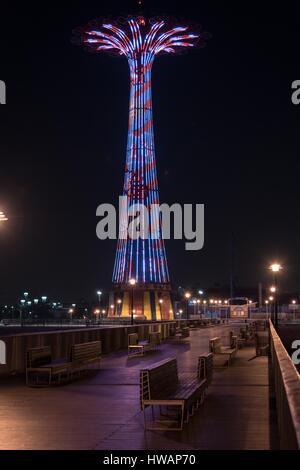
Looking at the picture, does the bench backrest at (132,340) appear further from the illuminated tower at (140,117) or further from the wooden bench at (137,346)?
the illuminated tower at (140,117)

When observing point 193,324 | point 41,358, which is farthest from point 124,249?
point 41,358

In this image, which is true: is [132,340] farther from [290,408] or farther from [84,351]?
[290,408]

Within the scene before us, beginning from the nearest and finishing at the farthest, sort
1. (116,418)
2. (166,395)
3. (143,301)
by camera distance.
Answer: (116,418), (166,395), (143,301)

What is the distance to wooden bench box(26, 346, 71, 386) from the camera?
Result: 15.6 metres

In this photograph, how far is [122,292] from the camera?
251 feet

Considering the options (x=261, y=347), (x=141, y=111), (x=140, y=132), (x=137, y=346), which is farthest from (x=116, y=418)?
(x=141, y=111)

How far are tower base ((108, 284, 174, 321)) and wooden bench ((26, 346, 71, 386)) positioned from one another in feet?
186

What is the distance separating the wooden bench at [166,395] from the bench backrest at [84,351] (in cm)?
491

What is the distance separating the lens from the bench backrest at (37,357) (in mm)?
15953

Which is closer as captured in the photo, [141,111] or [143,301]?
[141,111]

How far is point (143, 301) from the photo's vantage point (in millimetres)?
77562

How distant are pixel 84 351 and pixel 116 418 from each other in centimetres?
724

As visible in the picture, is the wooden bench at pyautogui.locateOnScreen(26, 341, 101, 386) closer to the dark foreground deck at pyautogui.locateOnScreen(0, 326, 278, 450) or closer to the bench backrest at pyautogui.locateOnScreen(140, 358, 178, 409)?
the dark foreground deck at pyautogui.locateOnScreen(0, 326, 278, 450)
